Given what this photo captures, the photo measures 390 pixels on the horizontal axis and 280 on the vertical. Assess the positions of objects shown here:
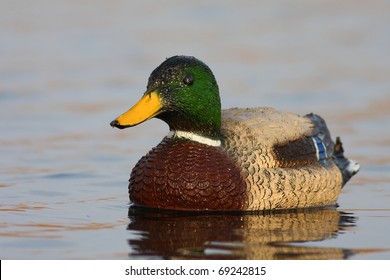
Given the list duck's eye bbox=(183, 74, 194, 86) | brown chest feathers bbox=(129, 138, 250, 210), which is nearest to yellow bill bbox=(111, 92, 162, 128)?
duck's eye bbox=(183, 74, 194, 86)

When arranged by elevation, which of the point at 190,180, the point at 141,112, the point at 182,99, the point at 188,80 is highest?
the point at 188,80

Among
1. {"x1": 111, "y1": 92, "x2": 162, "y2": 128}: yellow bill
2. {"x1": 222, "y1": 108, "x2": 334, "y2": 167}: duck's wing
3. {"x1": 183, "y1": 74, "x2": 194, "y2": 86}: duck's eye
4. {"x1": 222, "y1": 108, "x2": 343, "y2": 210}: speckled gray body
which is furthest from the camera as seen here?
{"x1": 222, "y1": 108, "x2": 334, "y2": 167}: duck's wing

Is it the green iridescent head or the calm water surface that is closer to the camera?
the calm water surface

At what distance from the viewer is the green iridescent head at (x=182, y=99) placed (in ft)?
34.7

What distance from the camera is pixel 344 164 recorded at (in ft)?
40.9

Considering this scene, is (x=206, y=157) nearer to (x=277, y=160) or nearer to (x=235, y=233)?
(x=277, y=160)

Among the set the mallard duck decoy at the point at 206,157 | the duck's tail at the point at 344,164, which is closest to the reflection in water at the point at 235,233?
the mallard duck decoy at the point at 206,157

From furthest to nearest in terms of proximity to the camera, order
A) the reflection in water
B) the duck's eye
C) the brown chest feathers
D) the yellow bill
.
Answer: the duck's eye → the brown chest feathers → the yellow bill → the reflection in water

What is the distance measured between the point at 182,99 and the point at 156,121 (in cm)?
477

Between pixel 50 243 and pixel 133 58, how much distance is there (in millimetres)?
9580

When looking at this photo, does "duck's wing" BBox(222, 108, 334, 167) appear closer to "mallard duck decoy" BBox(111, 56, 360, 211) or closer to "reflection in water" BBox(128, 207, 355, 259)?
"mallard duck decoy" BBox(111, 56, 360, 211)

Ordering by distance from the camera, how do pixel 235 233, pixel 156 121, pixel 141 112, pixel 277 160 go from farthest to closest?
1. pixel 156 121
2. pixel 277 160
3. pixel 141 112
4. pixel 235 233

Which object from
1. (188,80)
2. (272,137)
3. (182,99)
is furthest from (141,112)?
(272,137)

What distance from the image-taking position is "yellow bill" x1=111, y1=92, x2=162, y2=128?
10398mm
